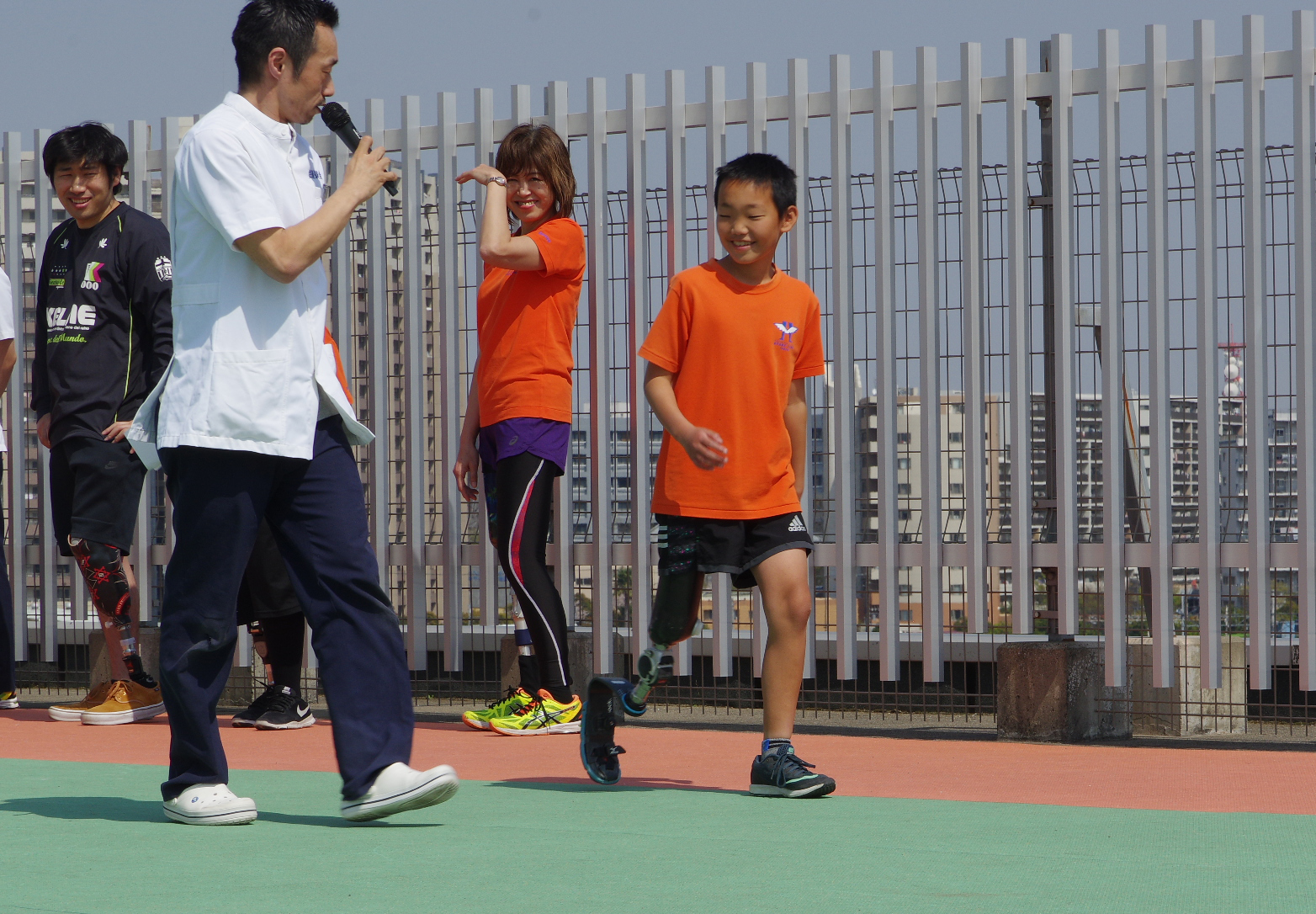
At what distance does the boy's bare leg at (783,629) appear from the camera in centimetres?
425

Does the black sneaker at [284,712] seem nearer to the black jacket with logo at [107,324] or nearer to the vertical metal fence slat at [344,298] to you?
the black jacket with logo at [107,324]

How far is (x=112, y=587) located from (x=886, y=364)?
312cm

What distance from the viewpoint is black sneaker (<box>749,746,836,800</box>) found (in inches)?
161

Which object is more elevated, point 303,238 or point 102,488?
point 303,238

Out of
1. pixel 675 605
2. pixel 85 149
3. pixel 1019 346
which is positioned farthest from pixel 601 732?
pixel 85 149

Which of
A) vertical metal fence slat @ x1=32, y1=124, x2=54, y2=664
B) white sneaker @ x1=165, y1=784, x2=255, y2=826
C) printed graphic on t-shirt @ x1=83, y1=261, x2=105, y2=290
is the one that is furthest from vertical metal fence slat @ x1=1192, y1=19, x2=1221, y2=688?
vertical metal fence slat @ x1=32, y1=124, x2=54, y2=664

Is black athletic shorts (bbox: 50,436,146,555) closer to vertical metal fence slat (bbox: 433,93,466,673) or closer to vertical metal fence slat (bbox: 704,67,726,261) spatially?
vertical metal fence slat (bbox: 433,93,466,673)

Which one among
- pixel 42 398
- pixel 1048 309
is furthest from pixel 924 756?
pixel 42 398

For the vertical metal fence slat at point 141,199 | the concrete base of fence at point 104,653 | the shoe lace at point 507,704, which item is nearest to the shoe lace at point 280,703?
the shoe lace at point 507,704

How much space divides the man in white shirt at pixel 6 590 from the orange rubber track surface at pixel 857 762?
43 cm

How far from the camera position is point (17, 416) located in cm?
812

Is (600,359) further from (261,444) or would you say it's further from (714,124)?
(261,444)

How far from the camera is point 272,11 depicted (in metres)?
3.69

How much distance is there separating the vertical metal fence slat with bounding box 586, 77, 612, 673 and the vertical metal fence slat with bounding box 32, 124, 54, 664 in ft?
9.81
